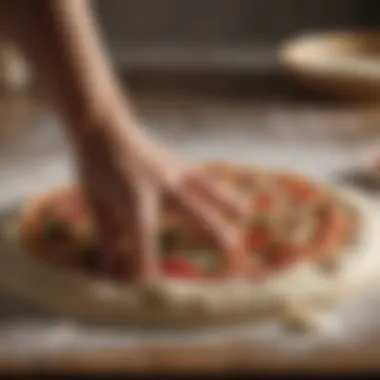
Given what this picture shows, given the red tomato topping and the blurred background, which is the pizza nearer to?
the red tomato topping

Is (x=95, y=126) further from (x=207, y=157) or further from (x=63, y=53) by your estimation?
(x=207, y=157)

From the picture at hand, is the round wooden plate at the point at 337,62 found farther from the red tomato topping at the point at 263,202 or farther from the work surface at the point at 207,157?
the red tomato topping at the point at 263,202

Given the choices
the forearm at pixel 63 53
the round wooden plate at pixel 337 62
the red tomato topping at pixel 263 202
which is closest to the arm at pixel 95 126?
the forearm at pixel 63 53

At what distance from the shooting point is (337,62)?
113 centimetres

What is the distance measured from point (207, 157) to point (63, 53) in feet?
1.11

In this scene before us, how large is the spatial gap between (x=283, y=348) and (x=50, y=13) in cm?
25

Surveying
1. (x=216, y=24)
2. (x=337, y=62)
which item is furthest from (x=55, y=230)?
(x=216, y=24)

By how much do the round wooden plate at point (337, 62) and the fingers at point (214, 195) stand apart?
0.41 m

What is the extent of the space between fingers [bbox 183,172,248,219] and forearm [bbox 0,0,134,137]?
93 millimetres

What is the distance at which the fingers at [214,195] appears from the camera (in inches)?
25.6

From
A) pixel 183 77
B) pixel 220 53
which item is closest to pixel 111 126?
pixel 183 77

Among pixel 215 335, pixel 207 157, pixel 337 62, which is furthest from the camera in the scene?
pixel 337 62

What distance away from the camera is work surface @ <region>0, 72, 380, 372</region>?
1.69 feet

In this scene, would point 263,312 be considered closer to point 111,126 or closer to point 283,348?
point 283,348
